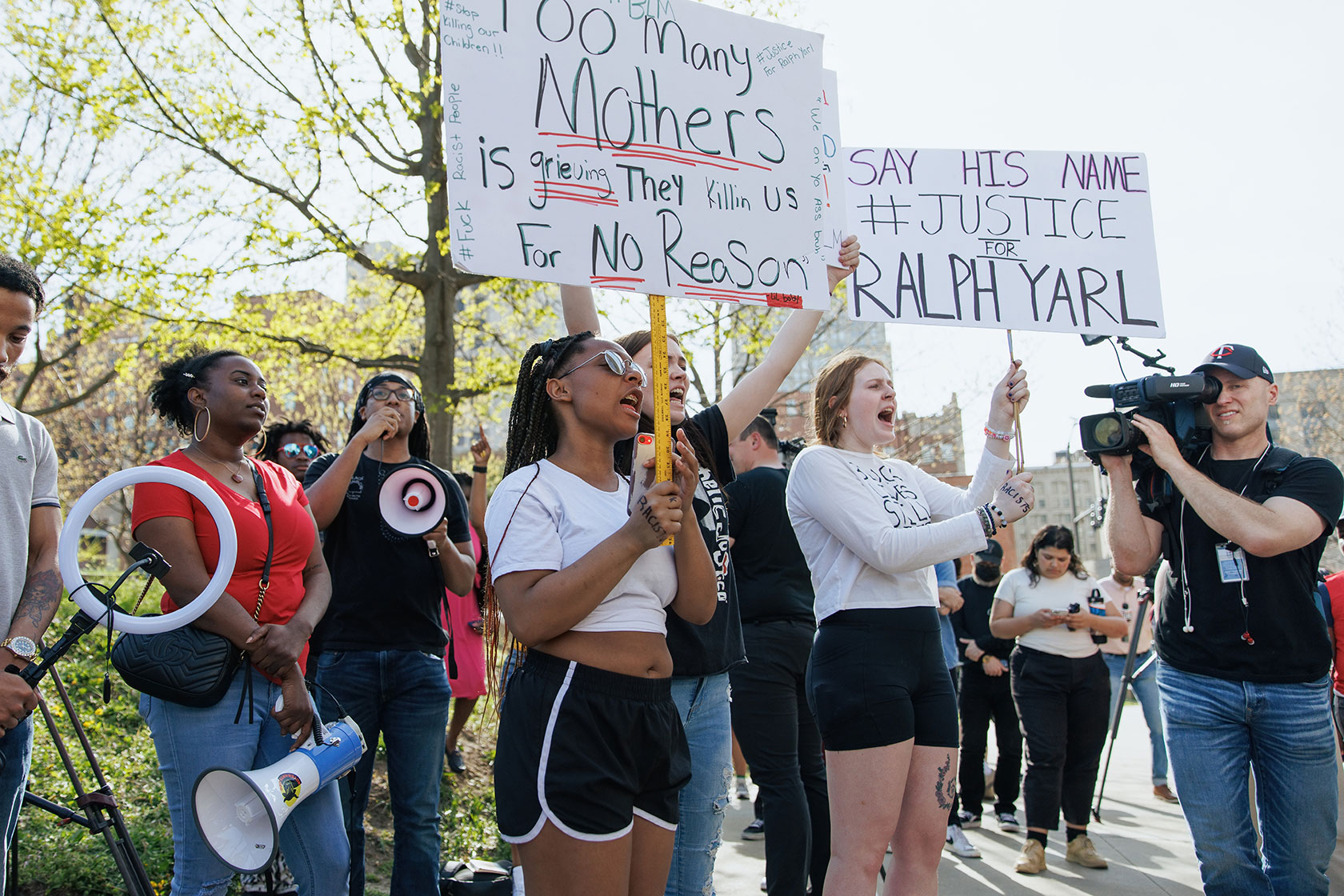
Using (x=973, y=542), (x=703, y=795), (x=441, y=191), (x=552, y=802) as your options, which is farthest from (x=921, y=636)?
(x=441, y=191)

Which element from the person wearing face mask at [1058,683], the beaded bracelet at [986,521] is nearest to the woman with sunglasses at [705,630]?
the beaded bracelet at [986,521]

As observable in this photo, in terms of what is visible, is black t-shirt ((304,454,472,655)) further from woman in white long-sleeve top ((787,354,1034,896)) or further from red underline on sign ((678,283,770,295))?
red underline on sign ((678,283,770,295))

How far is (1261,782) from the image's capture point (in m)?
3.34

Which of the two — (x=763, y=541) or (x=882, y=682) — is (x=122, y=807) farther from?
(x=882, y=682)

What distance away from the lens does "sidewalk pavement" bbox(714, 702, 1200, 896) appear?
5285 millimetres

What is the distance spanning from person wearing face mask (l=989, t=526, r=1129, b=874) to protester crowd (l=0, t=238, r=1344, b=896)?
201cm

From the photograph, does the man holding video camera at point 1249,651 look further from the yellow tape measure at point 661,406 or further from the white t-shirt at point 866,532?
the yellow tape measure at point 661,406

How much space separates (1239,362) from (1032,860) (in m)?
3.29

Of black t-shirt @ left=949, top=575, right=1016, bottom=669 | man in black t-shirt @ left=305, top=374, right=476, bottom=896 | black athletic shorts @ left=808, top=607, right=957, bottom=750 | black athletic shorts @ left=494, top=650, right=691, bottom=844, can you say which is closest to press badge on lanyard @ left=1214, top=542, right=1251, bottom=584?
black athletic shorts @ left=808, top=607, right=957, bottom=750

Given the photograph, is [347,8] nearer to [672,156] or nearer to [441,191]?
[441,191]

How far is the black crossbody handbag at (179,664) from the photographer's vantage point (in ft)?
9.70

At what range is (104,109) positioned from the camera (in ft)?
31.5

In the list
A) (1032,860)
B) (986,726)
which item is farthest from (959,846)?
(986,726)

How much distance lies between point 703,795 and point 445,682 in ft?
4.58
